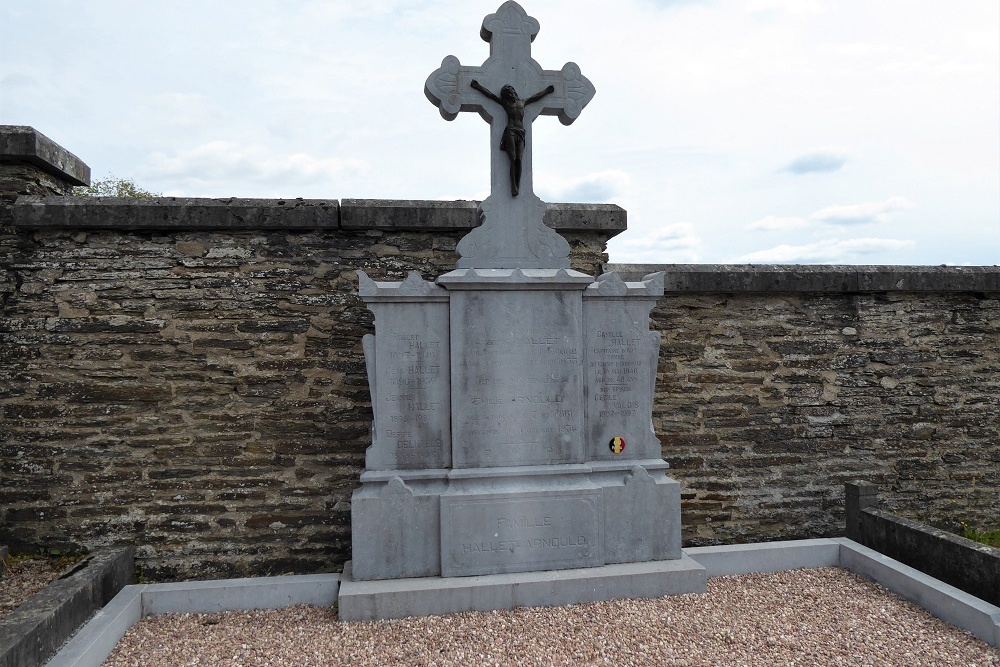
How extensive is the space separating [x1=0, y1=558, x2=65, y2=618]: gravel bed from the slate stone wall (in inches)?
7.9

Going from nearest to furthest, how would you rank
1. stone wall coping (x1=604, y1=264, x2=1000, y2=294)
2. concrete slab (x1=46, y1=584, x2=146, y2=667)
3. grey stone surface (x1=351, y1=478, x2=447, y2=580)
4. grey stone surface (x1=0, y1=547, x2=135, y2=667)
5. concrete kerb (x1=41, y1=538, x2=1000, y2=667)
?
grey stone surface (x1=0, y1=547, x2=135, y2=667), concrete slab (x1=46, y1=584, x2=146, y2=667), concrete kerb (x1=41, y1=538, x2=1000, y2=667), grey stone surface (x1=351, y1=478, x2=447, y2=580), stone wall coping (x1=604, y1=264, x2=1000, y2=294)

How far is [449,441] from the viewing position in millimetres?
4168

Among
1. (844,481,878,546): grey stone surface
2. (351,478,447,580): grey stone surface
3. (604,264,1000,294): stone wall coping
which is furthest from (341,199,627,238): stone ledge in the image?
(844,481,878,546): grey stone surface

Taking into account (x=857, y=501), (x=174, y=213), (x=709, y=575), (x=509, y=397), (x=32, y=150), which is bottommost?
(x=709, y=575)

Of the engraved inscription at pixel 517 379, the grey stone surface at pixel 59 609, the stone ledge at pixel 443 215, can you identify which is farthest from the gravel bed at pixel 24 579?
the stone ledge at pixel 443 215

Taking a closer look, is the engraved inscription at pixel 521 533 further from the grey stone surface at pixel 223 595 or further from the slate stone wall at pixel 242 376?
the slate stone wall at pixel 242 376

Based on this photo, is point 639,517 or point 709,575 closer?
point 639,517

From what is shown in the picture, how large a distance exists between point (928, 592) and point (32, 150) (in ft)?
22.7

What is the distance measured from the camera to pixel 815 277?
214 inches

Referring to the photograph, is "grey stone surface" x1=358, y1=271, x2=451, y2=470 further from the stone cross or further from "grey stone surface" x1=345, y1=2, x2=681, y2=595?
the stone cross

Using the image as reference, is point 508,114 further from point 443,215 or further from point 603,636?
point 603,636

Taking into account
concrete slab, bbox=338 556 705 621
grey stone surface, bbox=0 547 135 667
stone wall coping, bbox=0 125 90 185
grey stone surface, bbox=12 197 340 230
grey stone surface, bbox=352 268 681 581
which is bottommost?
concrete slab, bbox=338 556 705 621

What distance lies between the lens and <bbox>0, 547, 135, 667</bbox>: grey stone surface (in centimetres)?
285

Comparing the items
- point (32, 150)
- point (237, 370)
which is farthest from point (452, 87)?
point (32, 150)
